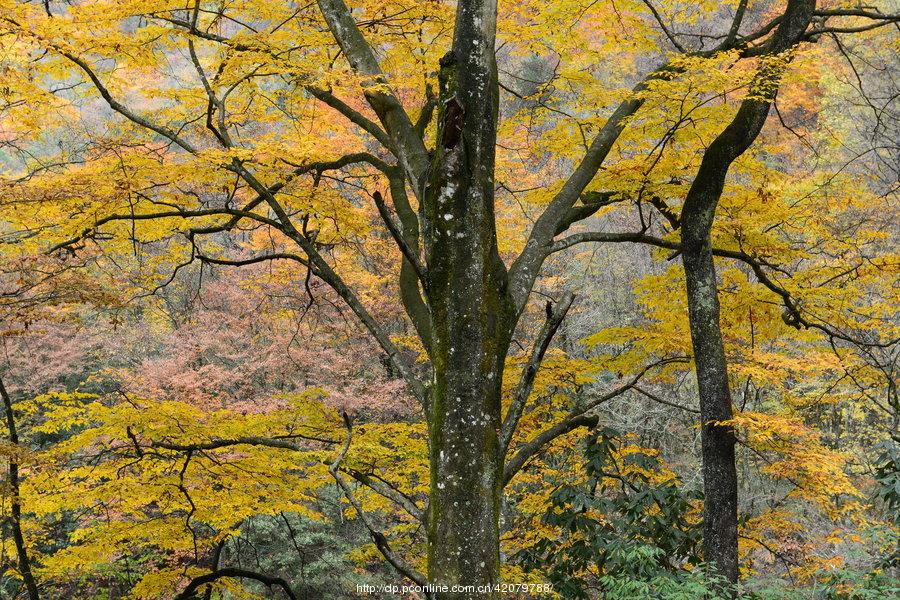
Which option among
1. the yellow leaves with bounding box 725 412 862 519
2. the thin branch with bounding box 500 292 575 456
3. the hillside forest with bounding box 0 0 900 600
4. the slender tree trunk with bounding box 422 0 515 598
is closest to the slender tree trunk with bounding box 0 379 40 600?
the hillside forest with bounding box 0 0 900 600

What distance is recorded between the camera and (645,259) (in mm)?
15305

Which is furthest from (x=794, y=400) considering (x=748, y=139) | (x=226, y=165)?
(x=226, y=165)

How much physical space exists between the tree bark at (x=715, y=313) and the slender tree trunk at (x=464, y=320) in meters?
2.21

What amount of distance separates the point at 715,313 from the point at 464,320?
2.57m

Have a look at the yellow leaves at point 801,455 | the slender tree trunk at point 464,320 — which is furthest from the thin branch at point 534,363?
the yellow leaves at point 801,455

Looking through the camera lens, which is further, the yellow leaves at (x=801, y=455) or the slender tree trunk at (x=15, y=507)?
the slender tree trunk at (x=15, y=507)

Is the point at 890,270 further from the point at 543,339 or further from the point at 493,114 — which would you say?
the point at 493,114

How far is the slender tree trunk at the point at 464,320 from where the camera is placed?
2.76 meters

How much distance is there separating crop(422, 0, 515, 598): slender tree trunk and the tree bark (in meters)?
2.21

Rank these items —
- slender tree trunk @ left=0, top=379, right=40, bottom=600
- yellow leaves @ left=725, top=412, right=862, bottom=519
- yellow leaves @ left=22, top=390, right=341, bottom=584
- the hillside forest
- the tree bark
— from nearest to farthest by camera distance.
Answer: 1. the hillside forest
2. yellow leaves @ left=725, top=412, right=862, bottom=519
3. the tree bark
4. yellow leaves @ left=22, top=390, right=341, bottom=584
5. slender tree trunk @ left=0, top=379, right=40, bottom=600

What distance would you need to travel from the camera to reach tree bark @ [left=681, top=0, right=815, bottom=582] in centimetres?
435

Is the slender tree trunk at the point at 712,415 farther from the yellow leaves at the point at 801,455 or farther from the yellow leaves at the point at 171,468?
the yellow leaves at the point at 171,468

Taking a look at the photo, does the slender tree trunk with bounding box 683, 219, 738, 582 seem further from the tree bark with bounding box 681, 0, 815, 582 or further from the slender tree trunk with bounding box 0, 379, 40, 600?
the slender tree trunk with bounding box 0, 379, 40, 600

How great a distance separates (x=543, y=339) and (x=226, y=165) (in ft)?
7.39
